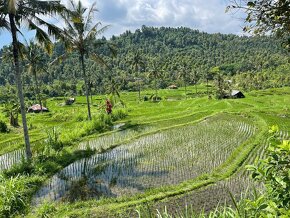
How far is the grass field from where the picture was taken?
10.9 metres

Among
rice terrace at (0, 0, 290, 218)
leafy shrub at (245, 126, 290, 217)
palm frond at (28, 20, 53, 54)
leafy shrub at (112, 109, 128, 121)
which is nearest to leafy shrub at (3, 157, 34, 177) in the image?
rice terrace at (0, 0, 290, 218)

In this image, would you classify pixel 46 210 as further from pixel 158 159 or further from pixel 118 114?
pixel 118 114

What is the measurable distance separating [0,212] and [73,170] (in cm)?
486

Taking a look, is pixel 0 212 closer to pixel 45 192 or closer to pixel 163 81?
pixel 45 192

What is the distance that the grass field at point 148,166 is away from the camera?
10.9 metres

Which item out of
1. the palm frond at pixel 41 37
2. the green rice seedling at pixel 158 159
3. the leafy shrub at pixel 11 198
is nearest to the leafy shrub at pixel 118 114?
the green rice seedling at pixel 158 159

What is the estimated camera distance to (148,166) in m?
14.9

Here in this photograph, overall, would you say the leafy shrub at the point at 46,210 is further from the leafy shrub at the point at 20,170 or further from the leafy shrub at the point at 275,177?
the leafy shrub at the point at 275,177

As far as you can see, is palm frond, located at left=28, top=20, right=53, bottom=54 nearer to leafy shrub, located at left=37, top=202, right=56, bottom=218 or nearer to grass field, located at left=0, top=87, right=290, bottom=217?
grass field, located at left=0, top=87, right=290, bottom=217

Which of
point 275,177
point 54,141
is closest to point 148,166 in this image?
point 54,141

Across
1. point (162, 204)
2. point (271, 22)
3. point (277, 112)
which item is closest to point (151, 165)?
point (162, 204)

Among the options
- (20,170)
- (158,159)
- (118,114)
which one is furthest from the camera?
(118,114)

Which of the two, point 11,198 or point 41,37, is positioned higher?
point 41,37

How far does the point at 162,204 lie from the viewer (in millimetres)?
10625
